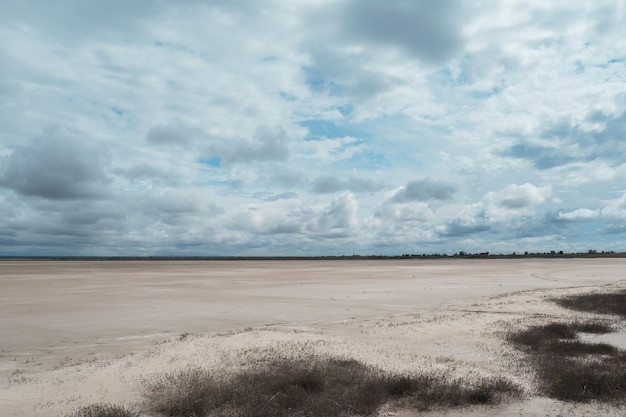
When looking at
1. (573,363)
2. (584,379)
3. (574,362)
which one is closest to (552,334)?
(574,362)

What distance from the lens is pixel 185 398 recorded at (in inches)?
335

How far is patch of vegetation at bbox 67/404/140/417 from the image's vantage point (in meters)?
7.80

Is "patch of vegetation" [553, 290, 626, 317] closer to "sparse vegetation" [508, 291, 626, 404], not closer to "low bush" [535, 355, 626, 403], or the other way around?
"sparse vegetation" [508, 291, 626, 404]

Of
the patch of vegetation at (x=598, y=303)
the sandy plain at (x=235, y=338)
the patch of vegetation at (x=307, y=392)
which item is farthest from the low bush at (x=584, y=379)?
the patch of vegetation at (x=598, y=303)

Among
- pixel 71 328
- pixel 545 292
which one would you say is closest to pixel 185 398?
pixel 71 328

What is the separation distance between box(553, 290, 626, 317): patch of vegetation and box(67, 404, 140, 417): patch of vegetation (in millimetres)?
19179

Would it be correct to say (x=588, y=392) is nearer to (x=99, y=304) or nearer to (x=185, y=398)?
(x=185, y=398)

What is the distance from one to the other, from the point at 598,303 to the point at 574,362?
13417mm

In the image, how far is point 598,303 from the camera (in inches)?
880

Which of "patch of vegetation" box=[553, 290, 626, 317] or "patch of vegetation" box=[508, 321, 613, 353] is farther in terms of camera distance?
"patch of vegetation" box=[553, 290, 626, 317]

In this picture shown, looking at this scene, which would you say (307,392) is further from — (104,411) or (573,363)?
(573,363)

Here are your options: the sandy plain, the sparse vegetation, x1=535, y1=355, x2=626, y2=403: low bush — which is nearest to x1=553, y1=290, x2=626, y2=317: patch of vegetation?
the sandy plain

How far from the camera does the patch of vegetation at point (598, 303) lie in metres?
20.3

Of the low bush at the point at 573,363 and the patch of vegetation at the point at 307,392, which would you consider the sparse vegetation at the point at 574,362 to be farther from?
the patch of vegetation at the point at 307,392
